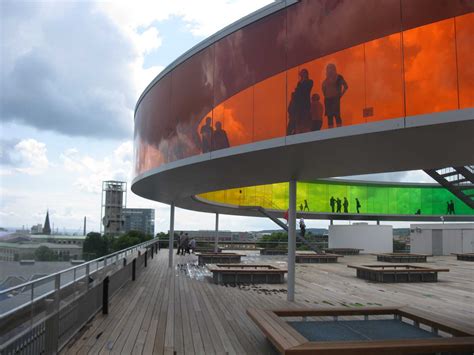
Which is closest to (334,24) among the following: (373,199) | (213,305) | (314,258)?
(213,305)

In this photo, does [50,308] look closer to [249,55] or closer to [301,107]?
[301,107]

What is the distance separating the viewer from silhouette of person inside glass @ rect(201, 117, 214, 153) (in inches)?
422

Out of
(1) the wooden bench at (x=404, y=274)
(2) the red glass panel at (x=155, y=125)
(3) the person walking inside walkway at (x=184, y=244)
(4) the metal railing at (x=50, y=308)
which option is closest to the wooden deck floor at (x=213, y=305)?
(4) the metal railing at (x=50, y=308)

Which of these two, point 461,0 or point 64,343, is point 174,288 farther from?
point 461,0

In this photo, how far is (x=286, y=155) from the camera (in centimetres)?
910

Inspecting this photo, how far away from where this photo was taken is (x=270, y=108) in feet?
30.2

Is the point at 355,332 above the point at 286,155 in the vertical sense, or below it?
below

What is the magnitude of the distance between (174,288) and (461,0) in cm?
1116

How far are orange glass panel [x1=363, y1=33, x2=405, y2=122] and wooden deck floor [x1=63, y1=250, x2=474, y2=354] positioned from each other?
3593 mm

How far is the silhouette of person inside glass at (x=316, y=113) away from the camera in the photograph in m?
7.88

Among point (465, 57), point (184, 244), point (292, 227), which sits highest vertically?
point (465, 57)

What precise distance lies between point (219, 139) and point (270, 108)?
5.43ft

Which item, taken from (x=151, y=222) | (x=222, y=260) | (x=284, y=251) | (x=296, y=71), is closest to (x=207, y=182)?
(x=296, y=71)

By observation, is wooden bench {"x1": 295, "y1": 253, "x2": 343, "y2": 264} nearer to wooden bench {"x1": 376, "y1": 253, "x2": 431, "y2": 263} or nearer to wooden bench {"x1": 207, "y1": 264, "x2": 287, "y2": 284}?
wooden bench {"x1": 376, "y1": 253, "x2": 431, "y2": 263}
